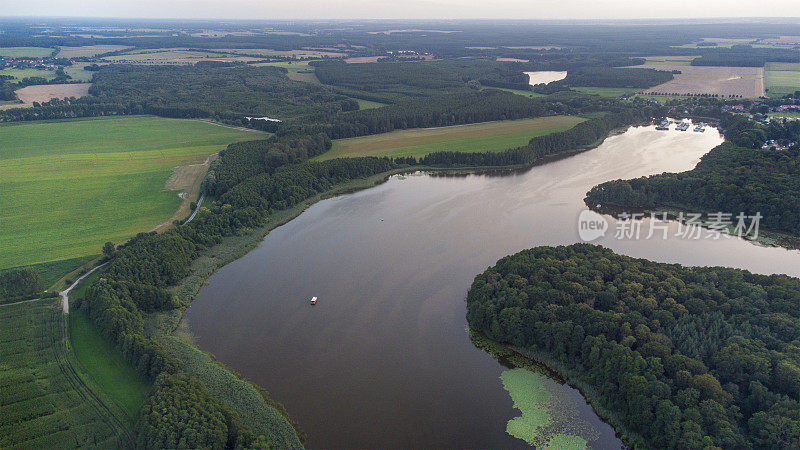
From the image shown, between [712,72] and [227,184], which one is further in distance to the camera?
[712,72]

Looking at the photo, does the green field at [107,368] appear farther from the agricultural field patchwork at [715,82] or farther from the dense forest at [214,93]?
the agricultural field patchwork at [715,82]

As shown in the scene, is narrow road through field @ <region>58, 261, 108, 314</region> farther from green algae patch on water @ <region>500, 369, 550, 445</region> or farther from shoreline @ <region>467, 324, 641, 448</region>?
green algae patch on water @ <region>500, 369, 550, 445</region>

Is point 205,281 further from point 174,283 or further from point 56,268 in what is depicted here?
point 56,268

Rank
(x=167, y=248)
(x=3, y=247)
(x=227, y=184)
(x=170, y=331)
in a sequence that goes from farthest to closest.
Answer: (x=227, y=184)
(x=3, y=247)
(x=167, y=248)
(x=170, y=331)

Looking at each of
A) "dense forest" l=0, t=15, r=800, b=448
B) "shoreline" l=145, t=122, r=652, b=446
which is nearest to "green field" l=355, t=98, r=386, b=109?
"dense forest" l=0, t=15, r=800, b=448

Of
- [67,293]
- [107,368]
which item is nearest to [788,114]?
[107,368]

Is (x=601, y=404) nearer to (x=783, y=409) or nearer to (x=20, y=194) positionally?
(x=783, y=409)

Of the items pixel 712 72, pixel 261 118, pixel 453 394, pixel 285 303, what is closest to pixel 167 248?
pixel 285 303
